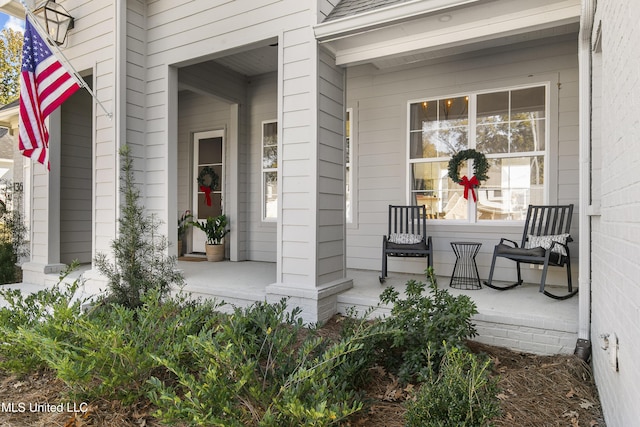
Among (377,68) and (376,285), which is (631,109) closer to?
(376,285)

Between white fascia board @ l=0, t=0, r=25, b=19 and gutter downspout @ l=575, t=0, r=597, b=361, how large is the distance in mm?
6169

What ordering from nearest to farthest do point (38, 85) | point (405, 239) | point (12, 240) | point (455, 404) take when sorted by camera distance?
1. point (455, 404)
2. point (38, 85)
3. point (405, 239)
4. point (12, 240)

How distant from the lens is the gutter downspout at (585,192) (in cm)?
269

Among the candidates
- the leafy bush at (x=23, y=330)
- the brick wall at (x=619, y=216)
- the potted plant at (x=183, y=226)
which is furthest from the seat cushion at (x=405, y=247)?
the potted plant at (x=183, y=226)

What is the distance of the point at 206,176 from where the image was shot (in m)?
6.77

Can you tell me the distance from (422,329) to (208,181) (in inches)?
197

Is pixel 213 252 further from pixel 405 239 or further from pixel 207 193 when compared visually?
pixel 405 239

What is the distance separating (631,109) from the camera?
1482 mm

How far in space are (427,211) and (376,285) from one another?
50.2 inches

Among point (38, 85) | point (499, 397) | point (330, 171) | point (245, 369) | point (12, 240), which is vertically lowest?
point (499, 397)

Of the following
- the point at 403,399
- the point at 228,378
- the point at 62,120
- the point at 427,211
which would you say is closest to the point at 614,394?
the point at 403,399

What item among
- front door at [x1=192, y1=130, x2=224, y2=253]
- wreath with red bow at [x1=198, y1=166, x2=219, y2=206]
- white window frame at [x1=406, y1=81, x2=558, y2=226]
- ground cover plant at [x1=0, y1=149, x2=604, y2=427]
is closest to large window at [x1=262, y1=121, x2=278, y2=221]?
front door at [x1=192, y1=130, x2=224, y2=253]

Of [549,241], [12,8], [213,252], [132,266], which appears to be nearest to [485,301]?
[549,241]

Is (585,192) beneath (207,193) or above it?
beneath
